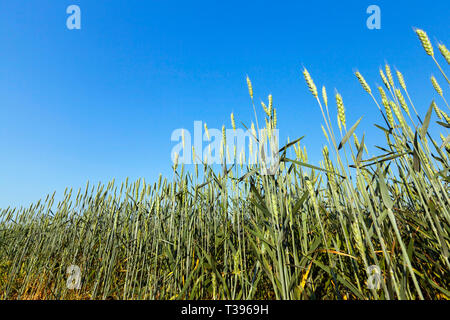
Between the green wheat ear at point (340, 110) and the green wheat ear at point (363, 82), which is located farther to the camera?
the green wheat ear at point (363, 82)

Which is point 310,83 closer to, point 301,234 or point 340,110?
point 340,110

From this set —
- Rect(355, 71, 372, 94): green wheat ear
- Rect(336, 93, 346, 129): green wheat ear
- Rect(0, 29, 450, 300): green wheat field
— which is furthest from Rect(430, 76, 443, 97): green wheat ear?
Rect(336, 93, 346, 129): green wheat ear

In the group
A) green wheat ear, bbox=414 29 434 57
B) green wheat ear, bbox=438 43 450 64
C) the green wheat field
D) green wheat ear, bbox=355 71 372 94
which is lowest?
the green wheat field

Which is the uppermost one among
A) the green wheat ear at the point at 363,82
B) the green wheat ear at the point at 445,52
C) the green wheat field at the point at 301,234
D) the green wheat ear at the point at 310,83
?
the green wheat ear at the point at 445,52

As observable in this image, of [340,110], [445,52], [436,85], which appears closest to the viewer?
[340,110]

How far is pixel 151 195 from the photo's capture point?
1.57 metres

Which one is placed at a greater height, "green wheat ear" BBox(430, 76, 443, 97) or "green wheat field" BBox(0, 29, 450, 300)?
"green wheat ear" BBox(430, 76, 443, 97)

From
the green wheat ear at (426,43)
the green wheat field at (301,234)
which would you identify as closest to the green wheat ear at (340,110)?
the green wheat field at (301,234)

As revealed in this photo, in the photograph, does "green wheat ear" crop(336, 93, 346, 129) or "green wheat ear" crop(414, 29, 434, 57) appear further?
"green wheat ear" crop(414, 29, 434, 57)

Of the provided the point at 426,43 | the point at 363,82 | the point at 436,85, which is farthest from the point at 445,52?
the point at 363,82

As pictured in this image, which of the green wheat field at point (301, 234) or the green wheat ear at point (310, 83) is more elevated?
the green wheat ear at point (310, 83)

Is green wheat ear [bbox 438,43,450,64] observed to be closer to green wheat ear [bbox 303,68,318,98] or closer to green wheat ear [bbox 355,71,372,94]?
green wheat ear [bbox 355,71,372,94]

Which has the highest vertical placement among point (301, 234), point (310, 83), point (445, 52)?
point (445, 52)

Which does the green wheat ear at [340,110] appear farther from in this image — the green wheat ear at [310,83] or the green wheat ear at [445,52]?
the green wheat ear at [445,52]
